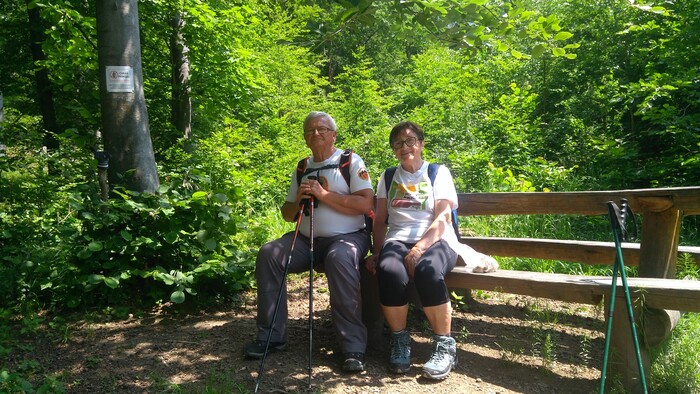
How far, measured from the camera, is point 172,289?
4547mm

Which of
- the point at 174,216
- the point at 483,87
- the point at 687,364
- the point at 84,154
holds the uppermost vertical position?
the point at 483,87

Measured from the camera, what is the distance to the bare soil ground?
10.9 feet

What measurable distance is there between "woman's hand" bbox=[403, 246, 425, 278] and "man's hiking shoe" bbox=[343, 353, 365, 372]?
62cm

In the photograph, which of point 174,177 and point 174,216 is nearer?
point 174,216

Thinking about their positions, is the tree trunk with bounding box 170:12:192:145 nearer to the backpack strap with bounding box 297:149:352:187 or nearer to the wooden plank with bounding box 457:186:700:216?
the backpack strap with bounding box 297:149:352:187

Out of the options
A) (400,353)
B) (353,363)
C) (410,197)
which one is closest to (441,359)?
(400,353)

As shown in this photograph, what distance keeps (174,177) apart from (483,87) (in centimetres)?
914

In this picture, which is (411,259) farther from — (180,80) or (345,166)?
(180,80)

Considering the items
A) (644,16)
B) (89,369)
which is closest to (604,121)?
(644,16)

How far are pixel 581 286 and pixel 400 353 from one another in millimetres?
1178

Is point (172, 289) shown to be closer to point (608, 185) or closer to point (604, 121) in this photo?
point (608, 185)

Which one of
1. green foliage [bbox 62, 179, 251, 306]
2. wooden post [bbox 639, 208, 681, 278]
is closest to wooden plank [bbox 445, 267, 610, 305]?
wooden post [bbox 639, 208, 681, 278]

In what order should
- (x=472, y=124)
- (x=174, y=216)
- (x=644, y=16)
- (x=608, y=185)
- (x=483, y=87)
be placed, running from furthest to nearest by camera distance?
(x=483, y=87), (x=472, y=124), (x=644, y=16), (x=608, y=185), (x=174, y=216)

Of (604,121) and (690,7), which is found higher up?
(690,7)
